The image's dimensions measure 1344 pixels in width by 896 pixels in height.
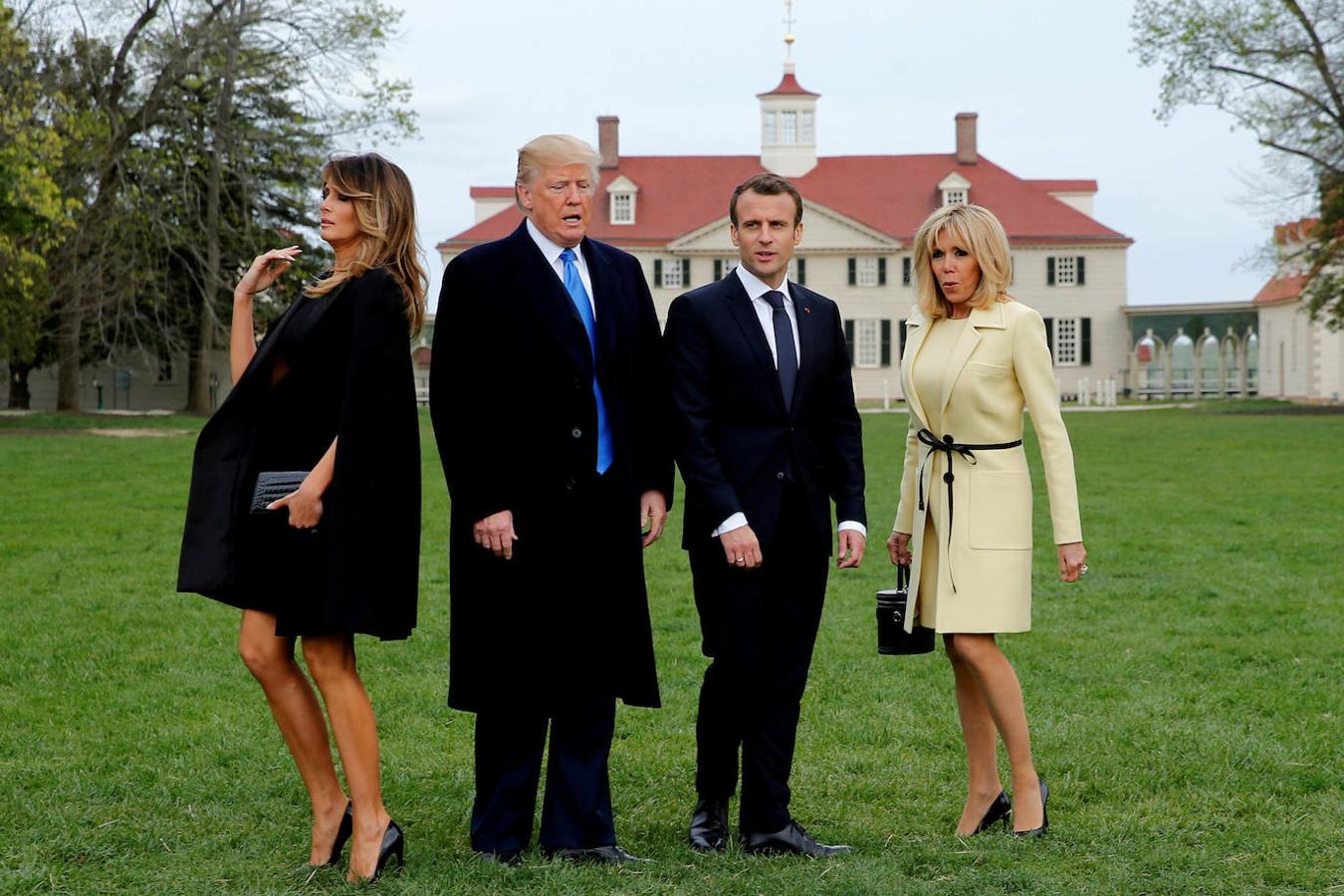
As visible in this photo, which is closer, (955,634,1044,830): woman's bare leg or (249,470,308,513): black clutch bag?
(249,470,308,513): black clutch bag

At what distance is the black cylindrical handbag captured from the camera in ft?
16.3

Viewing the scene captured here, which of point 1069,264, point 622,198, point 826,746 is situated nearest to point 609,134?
point 622,198

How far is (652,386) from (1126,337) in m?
64.7

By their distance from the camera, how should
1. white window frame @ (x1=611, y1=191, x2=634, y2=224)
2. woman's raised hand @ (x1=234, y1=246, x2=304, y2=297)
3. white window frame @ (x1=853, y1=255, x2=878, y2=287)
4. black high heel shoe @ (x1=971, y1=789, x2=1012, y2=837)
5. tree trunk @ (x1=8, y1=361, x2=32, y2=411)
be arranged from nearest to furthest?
1. woman's raised hand @ (x1=234, y1=246, x2=304, y2=297)
2. black high heel shoe @ (x1=971, y1=789, x2=1012, y2=837)
3. tree trunk @ (x1=8, y1=361, x2=32, y2=411)
4. white window frame @ (x1=853, y1=255, x2=878, y2=287)
5. white window frame @ (x1=611, y1=191, x2=634, y2=224)

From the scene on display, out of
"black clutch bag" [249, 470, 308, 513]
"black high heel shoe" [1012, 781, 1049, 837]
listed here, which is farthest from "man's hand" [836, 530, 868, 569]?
"black clutch bag" [249, 470, 308, 513]

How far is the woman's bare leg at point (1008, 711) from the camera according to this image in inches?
189

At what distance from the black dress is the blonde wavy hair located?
0.05 m

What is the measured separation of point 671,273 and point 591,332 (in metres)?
61.7

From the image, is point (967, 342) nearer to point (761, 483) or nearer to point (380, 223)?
point (761, 483)

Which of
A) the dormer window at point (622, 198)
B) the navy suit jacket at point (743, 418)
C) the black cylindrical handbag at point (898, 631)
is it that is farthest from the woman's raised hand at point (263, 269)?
the dormer window at point (622, 198)

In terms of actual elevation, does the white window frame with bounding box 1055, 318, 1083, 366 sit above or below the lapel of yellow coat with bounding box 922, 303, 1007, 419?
above

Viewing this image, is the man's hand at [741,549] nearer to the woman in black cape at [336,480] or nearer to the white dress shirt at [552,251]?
the white dress shirt at [552,251]

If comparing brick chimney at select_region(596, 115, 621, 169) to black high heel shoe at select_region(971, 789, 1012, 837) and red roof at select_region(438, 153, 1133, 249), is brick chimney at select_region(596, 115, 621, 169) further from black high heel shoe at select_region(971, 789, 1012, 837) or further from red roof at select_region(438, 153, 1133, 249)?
black high heel shoe at select_region(971, 789, 1012, 837)

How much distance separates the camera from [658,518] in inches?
183
